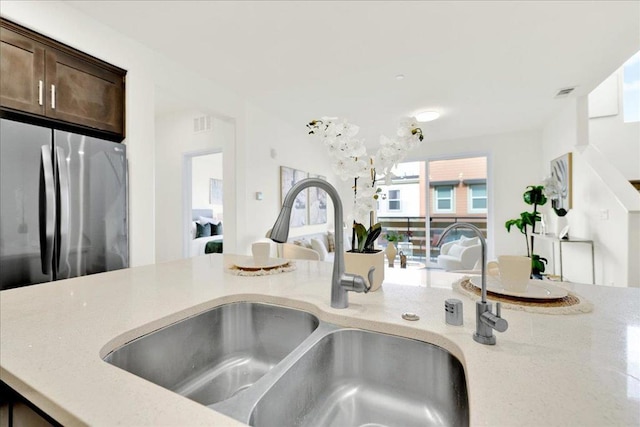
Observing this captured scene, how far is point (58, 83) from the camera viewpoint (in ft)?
6.51

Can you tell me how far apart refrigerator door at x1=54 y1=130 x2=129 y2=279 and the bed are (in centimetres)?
217

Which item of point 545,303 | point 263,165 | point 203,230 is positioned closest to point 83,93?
point 263,165

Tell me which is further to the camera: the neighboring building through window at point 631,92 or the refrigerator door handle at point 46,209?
the neighboring building through window at point 631,92

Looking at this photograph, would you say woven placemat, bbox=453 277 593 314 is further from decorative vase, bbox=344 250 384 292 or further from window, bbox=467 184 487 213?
window, bbox=467 184 487 213

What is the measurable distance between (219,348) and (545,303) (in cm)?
103

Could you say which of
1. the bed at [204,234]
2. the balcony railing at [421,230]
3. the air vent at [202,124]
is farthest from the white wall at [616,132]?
the bed at [204,234]

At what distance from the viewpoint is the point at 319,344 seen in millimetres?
745

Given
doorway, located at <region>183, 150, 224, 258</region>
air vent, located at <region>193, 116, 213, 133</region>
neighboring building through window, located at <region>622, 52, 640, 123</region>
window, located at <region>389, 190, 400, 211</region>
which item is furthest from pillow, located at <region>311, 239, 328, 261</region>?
neighboring building through window, located at <region>622, 52, 640, 123</region>

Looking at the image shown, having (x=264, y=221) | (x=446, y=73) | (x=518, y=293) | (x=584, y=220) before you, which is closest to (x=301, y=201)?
(x=264, y=221)

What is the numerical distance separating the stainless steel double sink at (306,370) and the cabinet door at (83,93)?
6.71ft

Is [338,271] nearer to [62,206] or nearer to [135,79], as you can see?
[62,206]

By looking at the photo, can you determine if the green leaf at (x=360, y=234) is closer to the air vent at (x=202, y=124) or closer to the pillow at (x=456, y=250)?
the air vent at (x=202, y=124)

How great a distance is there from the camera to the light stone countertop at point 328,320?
430mm

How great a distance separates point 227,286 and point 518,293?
996 millimetres
